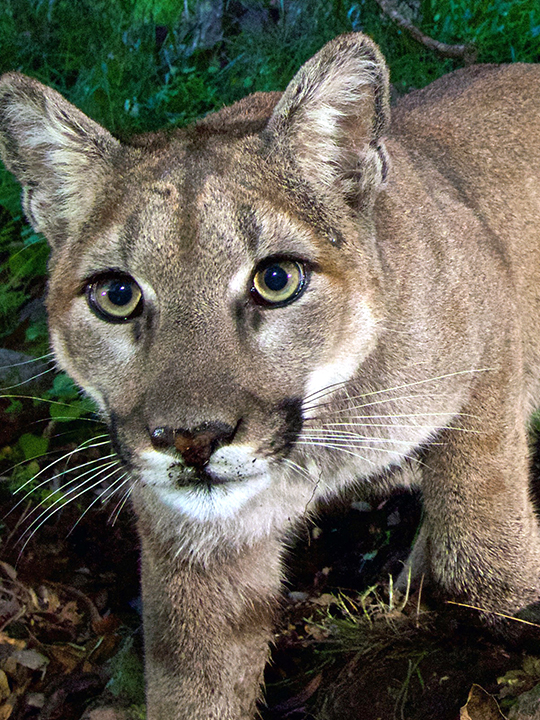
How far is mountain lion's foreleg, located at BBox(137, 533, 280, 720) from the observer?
2887 mm

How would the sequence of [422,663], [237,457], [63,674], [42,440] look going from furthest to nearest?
[42,440]
[63,674]
[422,663]
[237,457]

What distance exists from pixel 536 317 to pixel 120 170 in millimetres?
1970

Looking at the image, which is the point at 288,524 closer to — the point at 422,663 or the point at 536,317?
the point at 422,663

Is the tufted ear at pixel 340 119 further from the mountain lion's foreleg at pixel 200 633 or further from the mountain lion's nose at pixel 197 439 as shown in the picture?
the mountain lion's foreleg at pixel 200 633

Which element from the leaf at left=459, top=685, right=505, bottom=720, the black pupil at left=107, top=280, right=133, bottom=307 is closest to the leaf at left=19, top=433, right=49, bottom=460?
the black pupil at left=107, top=280, right=133, bottom=307

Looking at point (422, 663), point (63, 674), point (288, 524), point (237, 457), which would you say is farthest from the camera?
point (63, 674)

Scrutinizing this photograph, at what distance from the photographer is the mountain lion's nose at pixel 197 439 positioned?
6.42ft

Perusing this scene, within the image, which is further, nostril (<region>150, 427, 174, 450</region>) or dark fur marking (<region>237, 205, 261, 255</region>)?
dark fur marking (<region>237, 205, 261, 255</region>)

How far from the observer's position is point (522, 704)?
93.9 inches

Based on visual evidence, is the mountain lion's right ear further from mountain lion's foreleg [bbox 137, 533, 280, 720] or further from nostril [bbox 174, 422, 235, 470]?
mountain lion's foreleg [bbox 137, 533, 280, 720]

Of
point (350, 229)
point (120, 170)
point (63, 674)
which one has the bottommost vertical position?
point (63, 674)

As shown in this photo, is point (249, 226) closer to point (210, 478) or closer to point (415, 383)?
point (210, 478)

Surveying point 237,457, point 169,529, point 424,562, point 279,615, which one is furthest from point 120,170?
point 424,562

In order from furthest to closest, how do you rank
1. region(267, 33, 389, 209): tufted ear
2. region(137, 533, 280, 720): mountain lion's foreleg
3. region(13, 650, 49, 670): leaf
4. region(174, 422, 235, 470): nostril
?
region(13, 650, 49, 670): leaf, region(137, 533, 280, 720): mountain lion's foreleg, region(267, 33, 389, 209): tufted ear, region(174, 422, 235, 470): nostril
